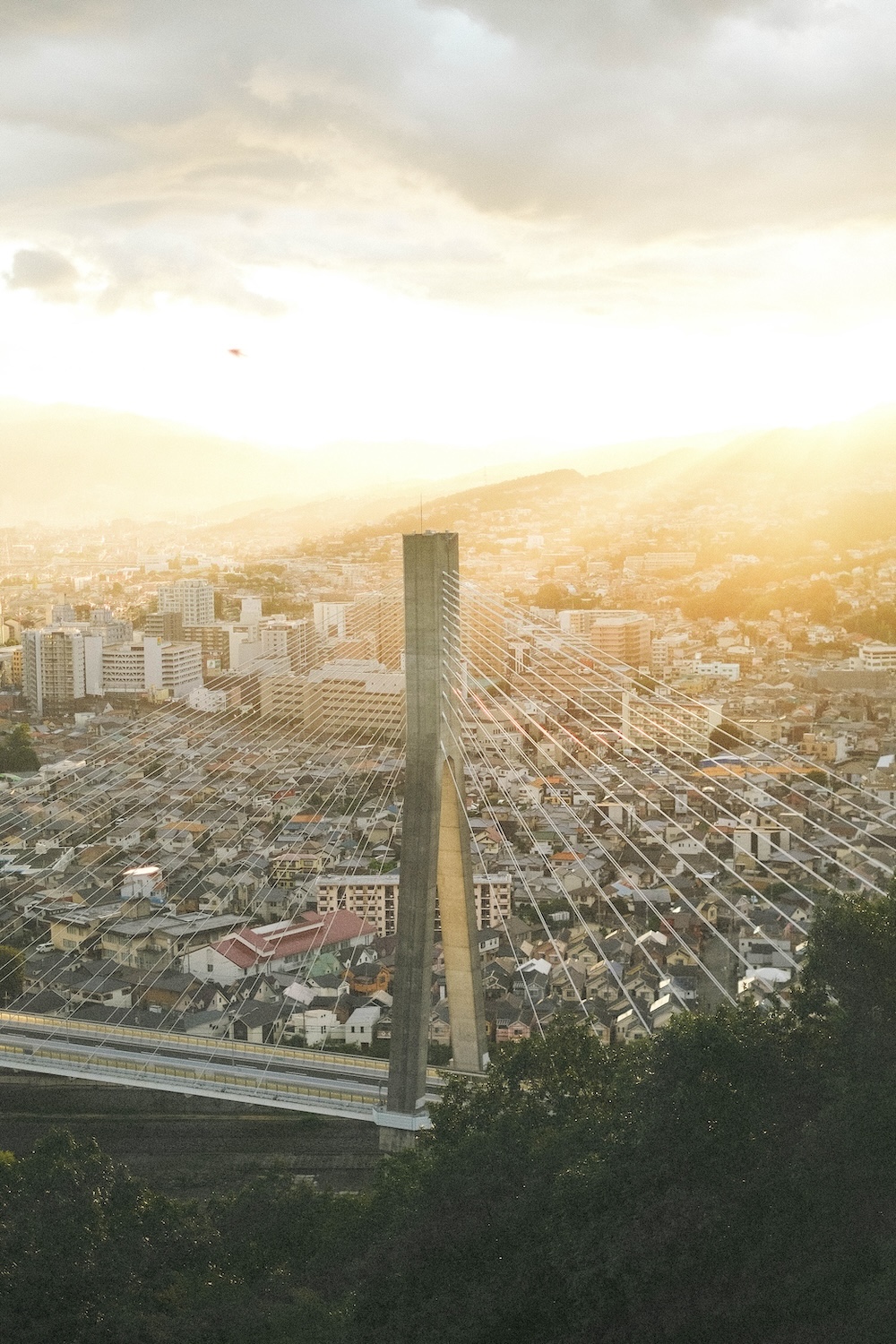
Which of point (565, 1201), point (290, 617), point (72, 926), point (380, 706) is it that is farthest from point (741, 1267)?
point (290, 617)

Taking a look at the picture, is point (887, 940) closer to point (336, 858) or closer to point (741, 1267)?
point (741, 1267)

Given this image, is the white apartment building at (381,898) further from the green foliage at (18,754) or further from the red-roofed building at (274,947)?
the green foliage at (18,754)

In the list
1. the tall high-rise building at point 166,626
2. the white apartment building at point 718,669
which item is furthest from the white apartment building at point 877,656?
the tall high-rise building at point 166,626

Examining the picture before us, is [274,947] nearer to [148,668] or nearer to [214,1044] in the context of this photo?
[214,1044]

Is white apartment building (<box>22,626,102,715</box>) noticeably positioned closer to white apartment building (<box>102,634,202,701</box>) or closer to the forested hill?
white apartment building (<box>102,634,202,701</box>)

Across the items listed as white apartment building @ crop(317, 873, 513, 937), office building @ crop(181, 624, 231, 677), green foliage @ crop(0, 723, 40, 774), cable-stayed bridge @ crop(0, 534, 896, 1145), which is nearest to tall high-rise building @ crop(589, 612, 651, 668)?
cable-stayed bridge @ crop(0, 534, 896, 1145)

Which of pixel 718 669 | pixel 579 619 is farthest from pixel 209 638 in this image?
pixel 718 669
